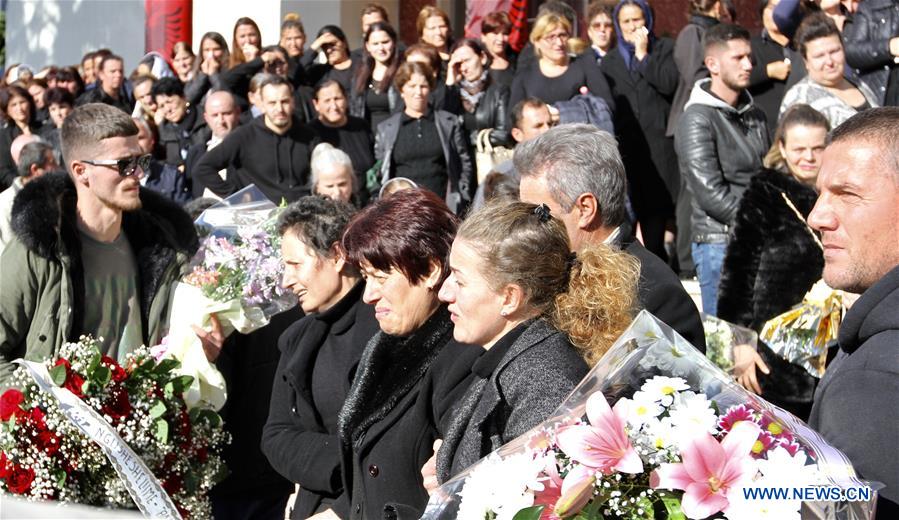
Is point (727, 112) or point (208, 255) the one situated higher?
point (727, 112)

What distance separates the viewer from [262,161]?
9.23 meters

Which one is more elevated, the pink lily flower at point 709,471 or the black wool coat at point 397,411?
the pink lily flower at point 709,471

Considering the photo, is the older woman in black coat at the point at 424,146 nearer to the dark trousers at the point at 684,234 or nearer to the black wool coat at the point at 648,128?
the black wool coat at the point at 648,128

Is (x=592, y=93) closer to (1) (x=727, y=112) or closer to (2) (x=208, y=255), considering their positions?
(1) (x=727, y=112)

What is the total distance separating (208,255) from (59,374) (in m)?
1.47

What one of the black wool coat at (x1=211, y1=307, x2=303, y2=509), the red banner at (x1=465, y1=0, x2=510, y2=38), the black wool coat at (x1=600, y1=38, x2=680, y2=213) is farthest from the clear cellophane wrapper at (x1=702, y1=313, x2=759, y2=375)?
the red banner at (x1=465, y1=0, x2=510, y2=38)

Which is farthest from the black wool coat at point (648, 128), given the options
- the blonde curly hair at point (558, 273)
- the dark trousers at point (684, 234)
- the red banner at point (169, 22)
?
the red banner at point (169, 22)

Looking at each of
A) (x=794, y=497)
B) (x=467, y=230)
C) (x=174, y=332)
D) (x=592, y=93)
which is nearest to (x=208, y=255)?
(x=174, y=332)

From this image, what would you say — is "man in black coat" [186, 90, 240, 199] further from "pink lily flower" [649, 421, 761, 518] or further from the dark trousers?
"pink lily flower" [649, 421, 761, 518]

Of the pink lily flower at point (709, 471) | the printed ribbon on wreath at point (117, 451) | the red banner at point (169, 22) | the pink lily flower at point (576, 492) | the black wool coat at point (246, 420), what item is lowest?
the black wool coat at point (246, 420)

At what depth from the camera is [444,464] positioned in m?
3.15

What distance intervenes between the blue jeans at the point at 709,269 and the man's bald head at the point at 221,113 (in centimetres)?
422

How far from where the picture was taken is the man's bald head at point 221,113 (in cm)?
993

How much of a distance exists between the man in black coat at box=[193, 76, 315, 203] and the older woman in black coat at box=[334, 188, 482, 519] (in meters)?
5.35
